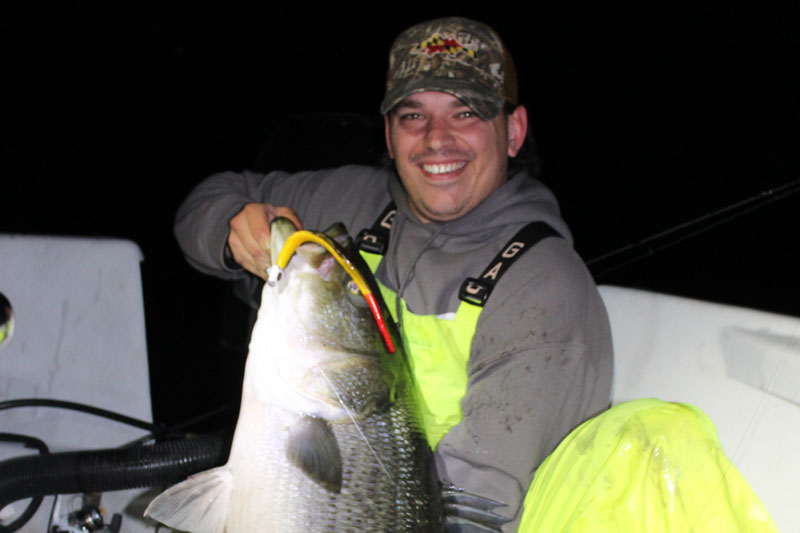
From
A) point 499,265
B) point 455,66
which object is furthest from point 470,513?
point 455,66

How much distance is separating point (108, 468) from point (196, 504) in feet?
2.53

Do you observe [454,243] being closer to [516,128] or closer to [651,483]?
[516,128]

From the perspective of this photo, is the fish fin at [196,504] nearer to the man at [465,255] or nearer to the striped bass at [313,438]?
the striped bass at [313,438]

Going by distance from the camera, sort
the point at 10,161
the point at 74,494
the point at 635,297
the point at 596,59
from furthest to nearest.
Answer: the point at 596,59 < the point at 10,161 < the point at 635,297 < the point at 74,494

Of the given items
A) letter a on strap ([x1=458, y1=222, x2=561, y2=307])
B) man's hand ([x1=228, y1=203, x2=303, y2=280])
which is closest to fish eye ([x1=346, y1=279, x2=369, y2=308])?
man's hand ([x1=228, y1=203, x2=303, y2=280])

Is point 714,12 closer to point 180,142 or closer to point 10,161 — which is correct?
point 180,142

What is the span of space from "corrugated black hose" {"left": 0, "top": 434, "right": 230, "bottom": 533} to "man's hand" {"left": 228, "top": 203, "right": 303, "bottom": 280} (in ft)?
2.16

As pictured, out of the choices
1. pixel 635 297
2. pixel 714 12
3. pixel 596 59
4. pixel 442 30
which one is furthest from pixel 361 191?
pixel 714 12

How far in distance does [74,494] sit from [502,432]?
63.3 inches

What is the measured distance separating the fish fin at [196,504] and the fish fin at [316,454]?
201 millimetres

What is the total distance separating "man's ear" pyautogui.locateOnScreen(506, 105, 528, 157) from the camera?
2.57m

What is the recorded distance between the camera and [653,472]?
1.43 metres

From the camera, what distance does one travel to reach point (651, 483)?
4.66 feet

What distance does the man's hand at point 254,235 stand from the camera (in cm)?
191
